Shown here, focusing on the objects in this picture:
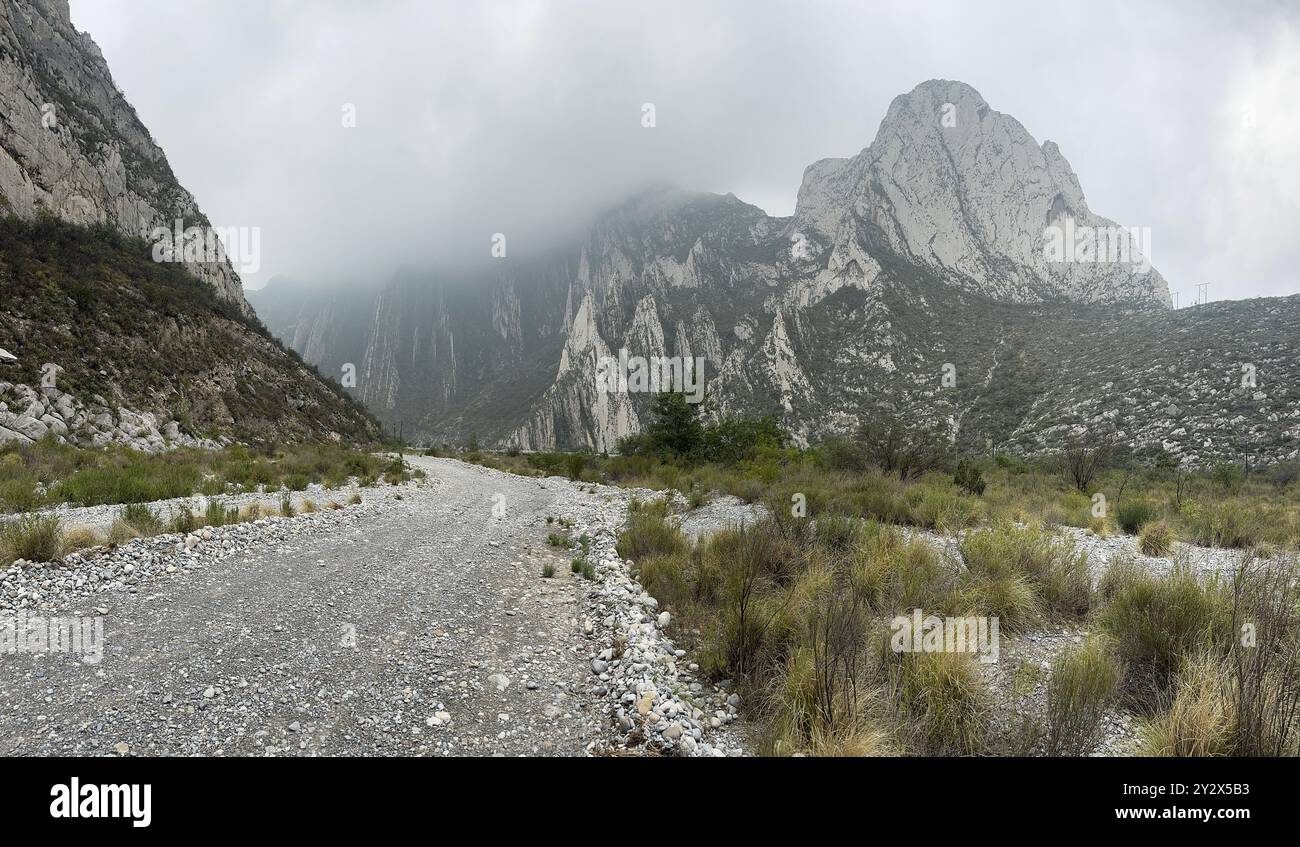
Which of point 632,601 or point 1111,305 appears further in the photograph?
point 1111,305

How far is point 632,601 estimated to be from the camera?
5.89 metres

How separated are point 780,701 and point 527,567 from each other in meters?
5.49

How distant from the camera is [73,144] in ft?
123

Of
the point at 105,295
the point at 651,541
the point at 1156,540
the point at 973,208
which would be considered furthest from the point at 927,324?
the point at 105,295

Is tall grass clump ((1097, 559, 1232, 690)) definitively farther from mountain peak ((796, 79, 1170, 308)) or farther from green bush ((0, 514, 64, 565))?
mountain peak ((796, 79, 1170, 308))

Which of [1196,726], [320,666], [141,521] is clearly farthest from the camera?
[141,521]

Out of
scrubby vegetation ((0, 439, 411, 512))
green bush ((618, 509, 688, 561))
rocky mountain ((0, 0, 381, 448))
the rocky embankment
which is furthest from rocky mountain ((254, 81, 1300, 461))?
the rocky embankment

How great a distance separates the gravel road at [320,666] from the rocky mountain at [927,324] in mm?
42556

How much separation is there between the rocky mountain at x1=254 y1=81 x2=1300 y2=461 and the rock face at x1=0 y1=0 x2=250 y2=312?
183ft

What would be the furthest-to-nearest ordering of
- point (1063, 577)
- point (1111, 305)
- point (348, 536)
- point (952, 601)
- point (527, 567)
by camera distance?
point (1111, 305) < point (348, 536) < point (527, 567) < point (1063, 577) < point (952, 601)

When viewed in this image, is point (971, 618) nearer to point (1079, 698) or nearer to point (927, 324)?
point (1079, 698)

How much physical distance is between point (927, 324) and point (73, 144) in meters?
84.4
